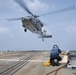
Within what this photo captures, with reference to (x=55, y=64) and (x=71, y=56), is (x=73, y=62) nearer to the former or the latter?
(x=71, y=56)

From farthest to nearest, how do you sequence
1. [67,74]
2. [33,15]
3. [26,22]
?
[33,15] < [26,22] < [67,74]

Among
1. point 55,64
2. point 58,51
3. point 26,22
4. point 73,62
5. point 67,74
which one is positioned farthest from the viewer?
point 26,22

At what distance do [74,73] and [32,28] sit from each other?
30.2 m

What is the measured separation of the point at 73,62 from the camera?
14.1m

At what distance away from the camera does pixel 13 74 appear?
1578cm

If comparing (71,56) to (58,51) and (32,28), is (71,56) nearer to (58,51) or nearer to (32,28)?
(58,51)

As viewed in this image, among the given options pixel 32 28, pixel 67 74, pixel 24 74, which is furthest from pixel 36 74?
pixel 32 28

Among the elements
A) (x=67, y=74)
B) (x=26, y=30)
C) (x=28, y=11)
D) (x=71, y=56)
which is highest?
(x=28, y=11)

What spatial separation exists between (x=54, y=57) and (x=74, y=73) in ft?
10.2

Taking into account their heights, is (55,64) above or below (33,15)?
below

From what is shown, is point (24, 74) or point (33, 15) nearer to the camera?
point (24, 74)

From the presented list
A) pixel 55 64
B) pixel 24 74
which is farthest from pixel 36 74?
pixel 55 64

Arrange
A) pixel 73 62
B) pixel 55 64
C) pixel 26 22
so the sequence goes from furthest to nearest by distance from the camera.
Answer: pixel 26 22 < pixel 55 64 < pixel 73 62

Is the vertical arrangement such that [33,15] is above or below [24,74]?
above
